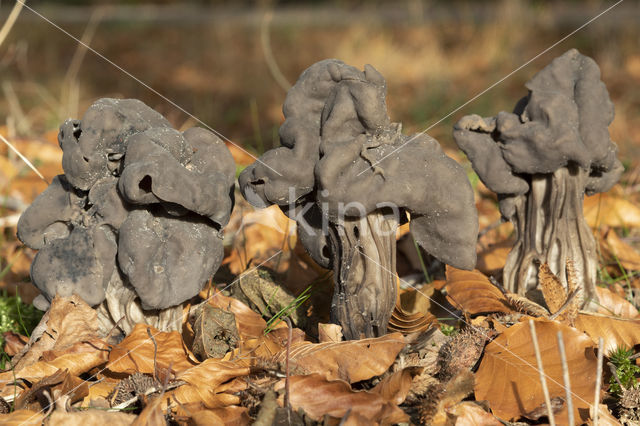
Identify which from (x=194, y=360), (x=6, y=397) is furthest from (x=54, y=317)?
(x=194, y=360)

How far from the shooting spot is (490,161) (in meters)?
2.56

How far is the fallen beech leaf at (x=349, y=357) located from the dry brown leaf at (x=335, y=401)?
110mm

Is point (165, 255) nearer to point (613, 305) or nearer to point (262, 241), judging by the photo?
point (262, 241)

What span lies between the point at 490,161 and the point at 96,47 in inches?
465

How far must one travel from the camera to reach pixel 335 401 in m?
1.81

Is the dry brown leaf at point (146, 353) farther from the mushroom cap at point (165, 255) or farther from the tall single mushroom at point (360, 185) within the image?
the tall single mushroom at point (360, 185)

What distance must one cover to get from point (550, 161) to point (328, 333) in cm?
116

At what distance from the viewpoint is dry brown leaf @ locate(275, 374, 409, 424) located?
175cm

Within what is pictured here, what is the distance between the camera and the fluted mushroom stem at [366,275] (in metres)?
2.20

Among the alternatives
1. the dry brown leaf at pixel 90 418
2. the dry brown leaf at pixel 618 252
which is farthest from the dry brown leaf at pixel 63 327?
the dry brown leaf at pixel 618 252

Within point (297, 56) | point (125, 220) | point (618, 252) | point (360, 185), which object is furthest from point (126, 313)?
point (297, 56)

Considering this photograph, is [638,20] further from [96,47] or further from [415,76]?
[96,47]

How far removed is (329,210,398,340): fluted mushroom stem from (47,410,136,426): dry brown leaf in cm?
84

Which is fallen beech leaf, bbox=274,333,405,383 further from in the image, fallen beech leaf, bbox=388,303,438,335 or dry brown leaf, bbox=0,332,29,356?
dry brown leaf, bbox=0,332,29,356
